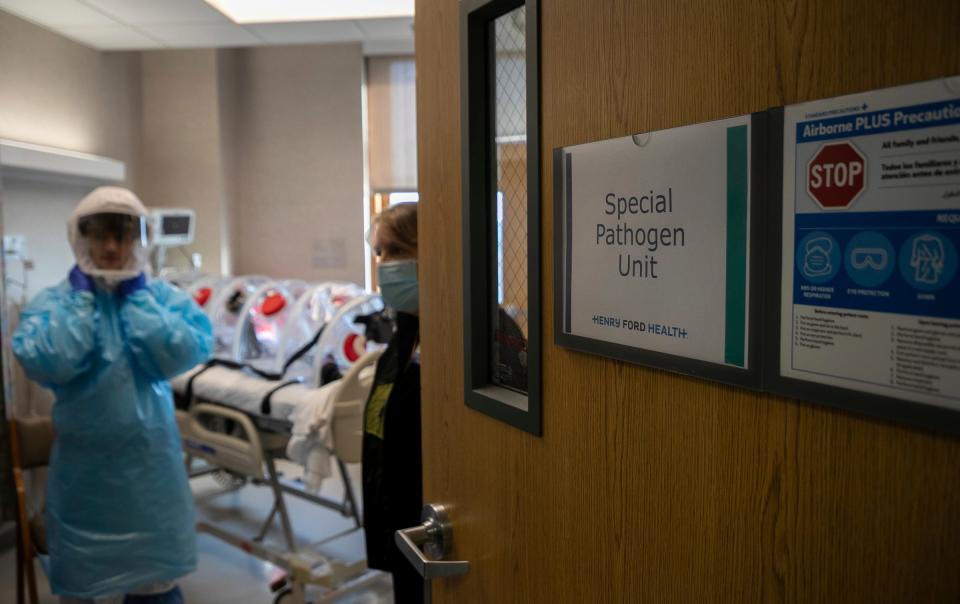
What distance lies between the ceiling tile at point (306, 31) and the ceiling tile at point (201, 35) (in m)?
0.10

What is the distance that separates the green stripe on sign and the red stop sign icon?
0.06 m

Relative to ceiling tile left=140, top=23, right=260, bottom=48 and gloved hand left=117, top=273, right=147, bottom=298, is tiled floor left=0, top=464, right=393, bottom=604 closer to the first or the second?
gloved hand left=117, top=273, right=147, bottom=298

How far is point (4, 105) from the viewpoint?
3230mm

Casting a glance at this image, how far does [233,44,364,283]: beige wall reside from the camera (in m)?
5.55

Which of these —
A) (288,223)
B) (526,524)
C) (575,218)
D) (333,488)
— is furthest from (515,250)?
(288,223)

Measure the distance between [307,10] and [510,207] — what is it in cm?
336

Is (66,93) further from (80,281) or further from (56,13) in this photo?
(80,281)

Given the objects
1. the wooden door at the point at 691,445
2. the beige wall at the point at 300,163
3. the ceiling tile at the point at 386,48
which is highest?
the ceiling tile at the point at 386,48

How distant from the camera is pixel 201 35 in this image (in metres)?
4.11

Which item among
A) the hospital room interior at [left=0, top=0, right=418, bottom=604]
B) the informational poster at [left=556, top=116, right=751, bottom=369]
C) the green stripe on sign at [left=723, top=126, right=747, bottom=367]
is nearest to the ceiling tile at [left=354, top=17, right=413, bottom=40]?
the hospital room interior at [left=0, top=0, right=418, bottom=604]

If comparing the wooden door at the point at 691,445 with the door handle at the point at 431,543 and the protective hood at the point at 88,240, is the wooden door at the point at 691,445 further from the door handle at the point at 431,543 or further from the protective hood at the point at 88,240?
the protective hood at the point at 88,240

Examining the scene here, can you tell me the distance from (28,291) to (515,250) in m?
3.68

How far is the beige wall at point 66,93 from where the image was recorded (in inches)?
128

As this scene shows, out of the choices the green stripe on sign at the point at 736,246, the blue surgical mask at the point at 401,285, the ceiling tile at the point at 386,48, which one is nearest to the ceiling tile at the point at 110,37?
the ceiling tile at the point at 386,48
